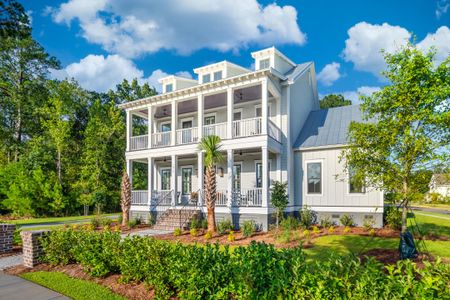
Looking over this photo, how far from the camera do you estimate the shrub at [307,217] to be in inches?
582

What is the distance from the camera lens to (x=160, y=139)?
19.2 metres

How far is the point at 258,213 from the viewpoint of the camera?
14.0 meters

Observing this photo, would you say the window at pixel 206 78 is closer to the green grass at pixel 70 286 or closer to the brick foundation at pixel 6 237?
the brick foundation at pixel 6 237

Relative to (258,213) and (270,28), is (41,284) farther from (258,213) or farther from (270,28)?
(270,28)

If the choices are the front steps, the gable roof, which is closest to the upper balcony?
the gable roof

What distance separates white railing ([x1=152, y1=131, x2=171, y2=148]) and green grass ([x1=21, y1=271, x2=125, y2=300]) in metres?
11.8

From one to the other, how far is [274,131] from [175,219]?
23.6ft

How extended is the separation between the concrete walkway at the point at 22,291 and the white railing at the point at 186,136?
37.9 ft

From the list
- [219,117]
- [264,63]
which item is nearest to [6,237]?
[219,117]

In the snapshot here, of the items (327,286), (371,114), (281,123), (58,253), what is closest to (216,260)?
(327,286)

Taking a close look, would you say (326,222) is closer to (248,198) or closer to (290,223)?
(290,223)

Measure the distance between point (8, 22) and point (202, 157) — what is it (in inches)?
396

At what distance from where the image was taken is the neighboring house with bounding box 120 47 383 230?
14617 mm

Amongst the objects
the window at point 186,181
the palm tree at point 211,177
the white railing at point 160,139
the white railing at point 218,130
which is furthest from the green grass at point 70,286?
the window at point 186,181
